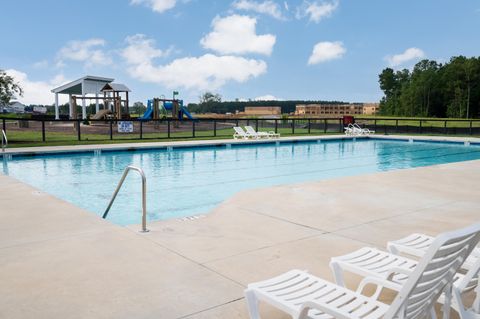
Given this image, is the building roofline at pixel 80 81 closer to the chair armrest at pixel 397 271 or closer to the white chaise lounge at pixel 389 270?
the white chaise lounge at pixel 389 270

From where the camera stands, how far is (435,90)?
231 ft

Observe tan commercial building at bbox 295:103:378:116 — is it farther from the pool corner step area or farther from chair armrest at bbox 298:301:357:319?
chair armrest at bbox 298:301:357:319

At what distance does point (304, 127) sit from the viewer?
29.2 meters

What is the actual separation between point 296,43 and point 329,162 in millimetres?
39116

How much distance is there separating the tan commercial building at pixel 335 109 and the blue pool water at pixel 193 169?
91423mm

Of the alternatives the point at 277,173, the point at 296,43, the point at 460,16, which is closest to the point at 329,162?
the point at 277,173

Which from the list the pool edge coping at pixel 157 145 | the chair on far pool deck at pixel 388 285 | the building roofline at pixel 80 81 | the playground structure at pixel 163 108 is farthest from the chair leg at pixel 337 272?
the building roofline at pixel 80 81

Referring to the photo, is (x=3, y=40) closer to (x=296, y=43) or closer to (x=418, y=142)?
(x=418, y=142)

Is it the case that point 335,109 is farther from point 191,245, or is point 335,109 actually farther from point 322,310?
point 322,310

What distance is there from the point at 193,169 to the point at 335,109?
361ft

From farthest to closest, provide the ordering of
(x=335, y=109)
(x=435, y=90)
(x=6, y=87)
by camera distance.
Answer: (x=335, y=109) < (x=435, y=90) < (x=6, y=87)

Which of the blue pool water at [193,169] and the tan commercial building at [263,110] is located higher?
the tan commercial building at [263,110]

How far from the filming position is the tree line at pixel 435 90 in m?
61.1

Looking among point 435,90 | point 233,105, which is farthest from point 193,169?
point 233,105
